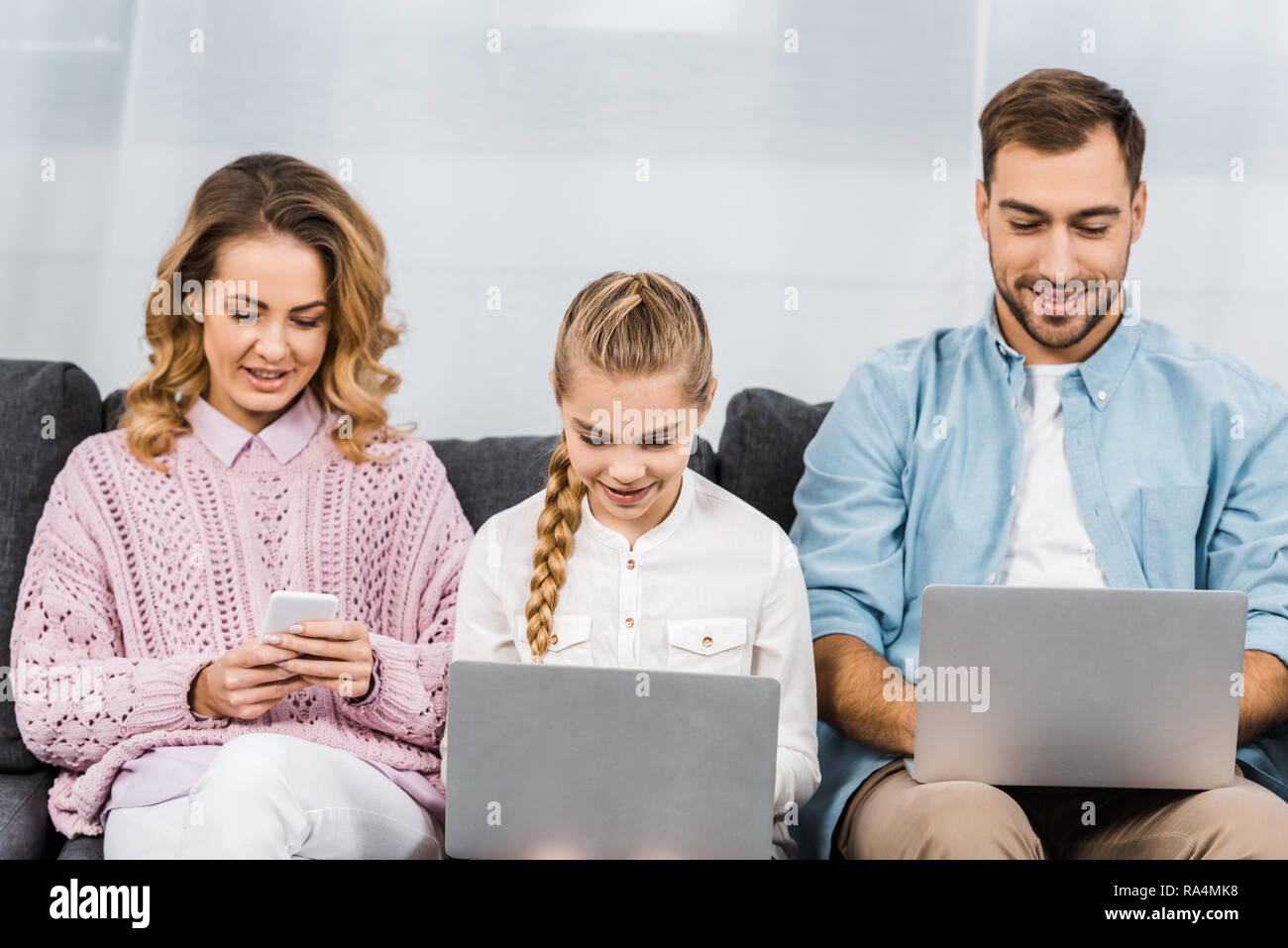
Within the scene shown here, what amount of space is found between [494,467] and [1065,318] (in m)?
0.94

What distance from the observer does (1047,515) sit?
2.03 meters

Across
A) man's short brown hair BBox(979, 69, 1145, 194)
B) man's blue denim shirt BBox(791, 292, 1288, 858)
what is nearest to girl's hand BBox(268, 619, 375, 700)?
man's blue denim shirt BBox(791, 292, 1288, 858)

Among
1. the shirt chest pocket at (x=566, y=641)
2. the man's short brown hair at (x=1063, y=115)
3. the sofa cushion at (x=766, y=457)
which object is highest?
the man's short brown hair at (x=1063, y=115)

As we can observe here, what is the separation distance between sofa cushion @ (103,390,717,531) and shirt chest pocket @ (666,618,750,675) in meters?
0.47

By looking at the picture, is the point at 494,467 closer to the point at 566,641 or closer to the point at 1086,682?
the point at 566,641

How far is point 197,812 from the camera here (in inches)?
62.0

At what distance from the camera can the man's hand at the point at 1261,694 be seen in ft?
5.90

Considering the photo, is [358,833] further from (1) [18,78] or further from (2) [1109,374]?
(1) [18,78]

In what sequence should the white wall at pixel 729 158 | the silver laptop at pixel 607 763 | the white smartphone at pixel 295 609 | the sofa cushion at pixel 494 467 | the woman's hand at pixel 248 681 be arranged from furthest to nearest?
the white wall at pixel 729 158, the sofa cushion at pixel 494 467, the woman's hand at pixel 248 681, the white smartphone at pixel 295 609, the silver laptop at pixel 607 763

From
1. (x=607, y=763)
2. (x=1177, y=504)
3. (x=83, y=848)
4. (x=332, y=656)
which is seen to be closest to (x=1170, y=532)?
(x=1177, y=504)

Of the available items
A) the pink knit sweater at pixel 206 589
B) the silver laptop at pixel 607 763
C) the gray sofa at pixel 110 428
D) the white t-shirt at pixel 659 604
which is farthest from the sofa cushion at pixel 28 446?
the silver laptop at pixel 607 763

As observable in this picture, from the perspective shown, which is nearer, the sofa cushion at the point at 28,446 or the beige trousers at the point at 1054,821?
the beige trousers at the point at 1054,821

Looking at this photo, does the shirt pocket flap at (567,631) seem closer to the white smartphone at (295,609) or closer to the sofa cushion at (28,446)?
the white smartphone at (295,609)
